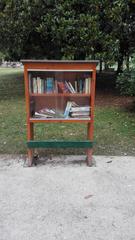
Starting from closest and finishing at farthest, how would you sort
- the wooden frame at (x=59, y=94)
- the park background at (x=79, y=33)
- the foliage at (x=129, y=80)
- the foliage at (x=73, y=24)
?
the wooden frame at (x=59, y=94) < the foliage at (x=129, y=80) < the park background at (x=79, y=33) < the foliage at (x=73, y=24)

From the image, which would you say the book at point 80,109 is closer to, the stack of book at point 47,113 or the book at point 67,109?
the book at point 67,109

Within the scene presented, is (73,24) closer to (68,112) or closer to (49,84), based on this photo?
(49,84)

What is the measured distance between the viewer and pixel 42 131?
21.0ft

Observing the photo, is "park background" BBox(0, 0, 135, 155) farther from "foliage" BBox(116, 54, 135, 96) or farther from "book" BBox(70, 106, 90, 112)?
"book" BBox(70, 106, 90, 112)

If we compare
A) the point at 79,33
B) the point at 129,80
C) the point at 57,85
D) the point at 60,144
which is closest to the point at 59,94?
the point at 57,85

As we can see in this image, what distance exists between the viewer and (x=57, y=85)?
15.2 feet

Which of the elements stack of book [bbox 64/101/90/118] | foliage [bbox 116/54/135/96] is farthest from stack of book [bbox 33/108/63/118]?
foliage [bbox 116/54/135/96]

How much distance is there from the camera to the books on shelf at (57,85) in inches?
180

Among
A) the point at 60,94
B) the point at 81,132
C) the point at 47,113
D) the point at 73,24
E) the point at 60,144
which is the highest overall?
the point at 73,24

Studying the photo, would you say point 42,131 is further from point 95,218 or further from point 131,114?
point 95,218

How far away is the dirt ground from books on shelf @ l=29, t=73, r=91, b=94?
1087 mm

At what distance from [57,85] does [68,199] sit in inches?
69.6

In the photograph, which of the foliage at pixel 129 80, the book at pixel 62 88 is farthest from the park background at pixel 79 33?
the book at pixel 62 88

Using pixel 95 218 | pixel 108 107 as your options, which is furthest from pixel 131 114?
pixel 95 218
